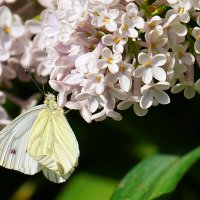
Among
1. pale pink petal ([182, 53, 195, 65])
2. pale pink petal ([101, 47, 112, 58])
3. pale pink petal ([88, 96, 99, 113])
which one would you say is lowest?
pale pink petal ([88, 96, 99, 113])

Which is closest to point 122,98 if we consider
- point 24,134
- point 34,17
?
point 24,134

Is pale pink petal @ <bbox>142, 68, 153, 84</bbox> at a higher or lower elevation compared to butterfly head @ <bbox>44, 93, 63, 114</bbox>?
higher

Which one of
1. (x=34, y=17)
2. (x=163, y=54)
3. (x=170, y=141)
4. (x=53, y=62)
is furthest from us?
(x=170, y=141)

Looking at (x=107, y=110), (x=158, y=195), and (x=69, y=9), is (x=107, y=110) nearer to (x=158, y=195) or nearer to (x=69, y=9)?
(x=69, y=9)

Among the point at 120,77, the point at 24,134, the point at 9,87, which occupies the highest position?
the point at 120,77

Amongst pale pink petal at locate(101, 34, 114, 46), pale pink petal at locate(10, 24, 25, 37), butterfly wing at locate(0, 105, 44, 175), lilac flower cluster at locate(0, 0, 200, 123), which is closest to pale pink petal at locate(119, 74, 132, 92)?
lilac flower cluster at locate(0, 0, 200, 123)

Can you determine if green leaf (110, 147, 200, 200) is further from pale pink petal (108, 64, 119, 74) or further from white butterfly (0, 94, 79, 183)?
pale pink petal (108, 64, 119, 74)
